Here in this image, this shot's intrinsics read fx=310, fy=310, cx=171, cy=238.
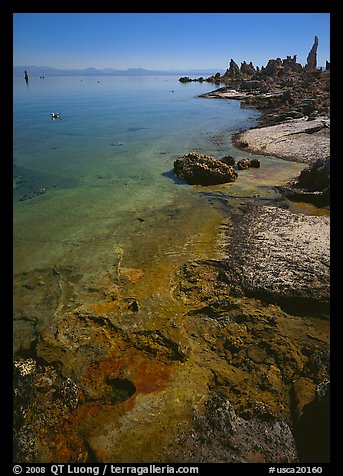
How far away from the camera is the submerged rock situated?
52.9 feet

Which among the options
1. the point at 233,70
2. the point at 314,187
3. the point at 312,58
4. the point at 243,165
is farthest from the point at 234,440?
the point at 312,58

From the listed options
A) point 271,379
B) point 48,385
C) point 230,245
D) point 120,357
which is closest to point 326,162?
point 230,245

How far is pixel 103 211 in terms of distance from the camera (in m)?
13.3

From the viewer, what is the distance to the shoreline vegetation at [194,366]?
4992 mm

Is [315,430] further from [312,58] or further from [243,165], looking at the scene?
[312,58]

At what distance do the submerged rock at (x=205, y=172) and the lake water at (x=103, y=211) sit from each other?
2.00ft

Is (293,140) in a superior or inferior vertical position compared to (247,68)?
inferior

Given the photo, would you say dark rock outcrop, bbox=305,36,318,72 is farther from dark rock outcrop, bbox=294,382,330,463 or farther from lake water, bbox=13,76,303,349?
dark rock outcrop, bbox=294,382,330,463

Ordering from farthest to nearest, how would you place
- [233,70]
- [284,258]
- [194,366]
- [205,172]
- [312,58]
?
[233,70], [312,58], [205,172], [284,258], [194,366]

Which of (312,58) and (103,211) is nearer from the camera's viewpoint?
(103,211)

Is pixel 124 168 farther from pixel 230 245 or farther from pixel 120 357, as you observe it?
pixel 120 357

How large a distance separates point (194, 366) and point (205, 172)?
11.7m

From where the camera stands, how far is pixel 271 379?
6016 millimetres
